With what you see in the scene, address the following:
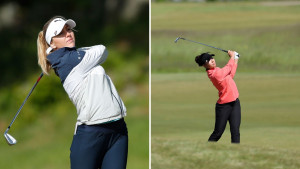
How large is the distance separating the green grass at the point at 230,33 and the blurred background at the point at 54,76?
361 cm

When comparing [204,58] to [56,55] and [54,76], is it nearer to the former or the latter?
[56,55]

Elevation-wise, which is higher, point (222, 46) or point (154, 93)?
point (222, 46)

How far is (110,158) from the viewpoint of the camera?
5348 mm

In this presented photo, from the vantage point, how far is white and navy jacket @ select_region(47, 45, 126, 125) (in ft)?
16.8

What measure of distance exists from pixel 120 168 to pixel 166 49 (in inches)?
92.0

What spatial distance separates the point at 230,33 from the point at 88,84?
89.4 inches

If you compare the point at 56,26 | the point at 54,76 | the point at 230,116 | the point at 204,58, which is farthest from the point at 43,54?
the point at 54,76

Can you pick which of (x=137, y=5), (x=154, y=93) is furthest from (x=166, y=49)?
(x=137, y=5)

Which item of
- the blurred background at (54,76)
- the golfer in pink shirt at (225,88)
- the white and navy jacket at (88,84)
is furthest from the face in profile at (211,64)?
the blurred background at (54,76)

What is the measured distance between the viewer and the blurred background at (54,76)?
12.0 metres

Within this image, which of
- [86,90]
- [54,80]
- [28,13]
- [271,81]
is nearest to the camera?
[86,90]

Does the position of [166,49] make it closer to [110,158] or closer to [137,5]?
[110,158]

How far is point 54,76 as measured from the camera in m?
13.1

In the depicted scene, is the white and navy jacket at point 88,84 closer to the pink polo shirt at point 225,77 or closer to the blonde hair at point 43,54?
the blonde hair at point 43,54
